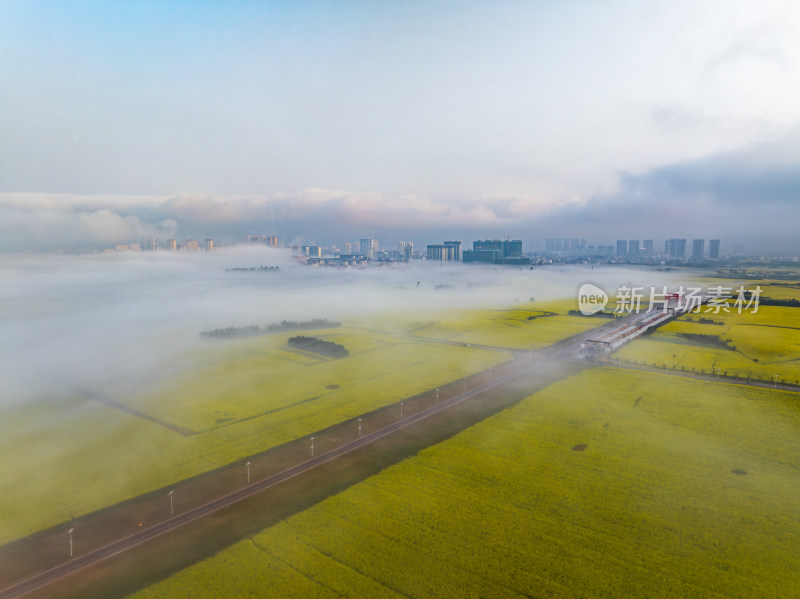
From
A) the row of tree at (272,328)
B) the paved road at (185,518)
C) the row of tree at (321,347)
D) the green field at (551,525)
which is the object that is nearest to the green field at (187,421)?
the row of tree at (321,347)

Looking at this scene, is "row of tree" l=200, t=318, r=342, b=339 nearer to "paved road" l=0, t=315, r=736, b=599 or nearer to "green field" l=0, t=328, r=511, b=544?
"green field" l=0, t=328, r=511, b=544

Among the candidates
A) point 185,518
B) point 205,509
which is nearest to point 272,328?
point 205,509

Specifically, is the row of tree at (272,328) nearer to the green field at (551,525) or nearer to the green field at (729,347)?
the green field at (729,347)

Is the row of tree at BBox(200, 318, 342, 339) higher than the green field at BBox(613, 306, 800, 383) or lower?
lower

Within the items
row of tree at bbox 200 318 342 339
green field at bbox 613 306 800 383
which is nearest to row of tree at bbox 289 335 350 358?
row of tree at bbox 200 318 342 339

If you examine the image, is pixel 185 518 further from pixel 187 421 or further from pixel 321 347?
pixel 321 347

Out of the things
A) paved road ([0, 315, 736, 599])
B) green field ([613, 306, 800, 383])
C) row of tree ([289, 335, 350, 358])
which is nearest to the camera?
paved road ([0, 315, 736, 599])
